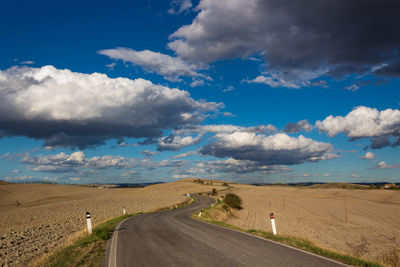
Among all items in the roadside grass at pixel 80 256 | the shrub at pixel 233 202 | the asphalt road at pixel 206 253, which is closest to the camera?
the asphalt road at pixel 206 253

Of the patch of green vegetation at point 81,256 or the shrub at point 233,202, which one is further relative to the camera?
the shrub at point 233,202

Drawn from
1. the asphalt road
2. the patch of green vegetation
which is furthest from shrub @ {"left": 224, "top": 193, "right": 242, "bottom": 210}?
the patch of green vegetation

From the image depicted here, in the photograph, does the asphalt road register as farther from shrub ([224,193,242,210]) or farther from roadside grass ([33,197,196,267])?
shrub ([224,193,242,210])

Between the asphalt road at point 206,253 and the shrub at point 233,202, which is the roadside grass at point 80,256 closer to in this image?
the asphalt road at point 206,253

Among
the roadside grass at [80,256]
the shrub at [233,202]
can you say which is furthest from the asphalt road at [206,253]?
the shrub at [233,202]

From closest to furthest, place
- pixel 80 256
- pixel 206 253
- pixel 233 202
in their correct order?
pixel 206 253, pixel 80 256, pixel 233 202

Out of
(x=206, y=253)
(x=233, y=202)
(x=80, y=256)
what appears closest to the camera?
(x=206, y=253)

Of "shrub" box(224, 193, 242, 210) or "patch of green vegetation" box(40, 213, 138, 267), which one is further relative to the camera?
"shrub" box(224, 193, 242, 210)

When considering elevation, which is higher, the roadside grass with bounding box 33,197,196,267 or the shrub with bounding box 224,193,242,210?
the roadside grass with bounding box 33,197,196,267

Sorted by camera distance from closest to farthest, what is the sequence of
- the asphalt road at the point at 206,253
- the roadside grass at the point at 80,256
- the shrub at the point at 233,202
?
the asphalt road at the point at 206,253
the roadside grass at the point at 80,256
the shrub at the point at 233,202

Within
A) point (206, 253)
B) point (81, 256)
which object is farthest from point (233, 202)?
point (81, 256)

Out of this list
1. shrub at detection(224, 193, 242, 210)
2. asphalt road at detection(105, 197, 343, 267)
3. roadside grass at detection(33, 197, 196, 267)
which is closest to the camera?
asphalt road at detection(105, 197, 343, 267)

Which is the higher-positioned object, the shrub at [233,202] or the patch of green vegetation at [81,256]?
the patch of green vegetation at [81,256]

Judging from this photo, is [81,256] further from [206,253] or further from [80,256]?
[206,253]
